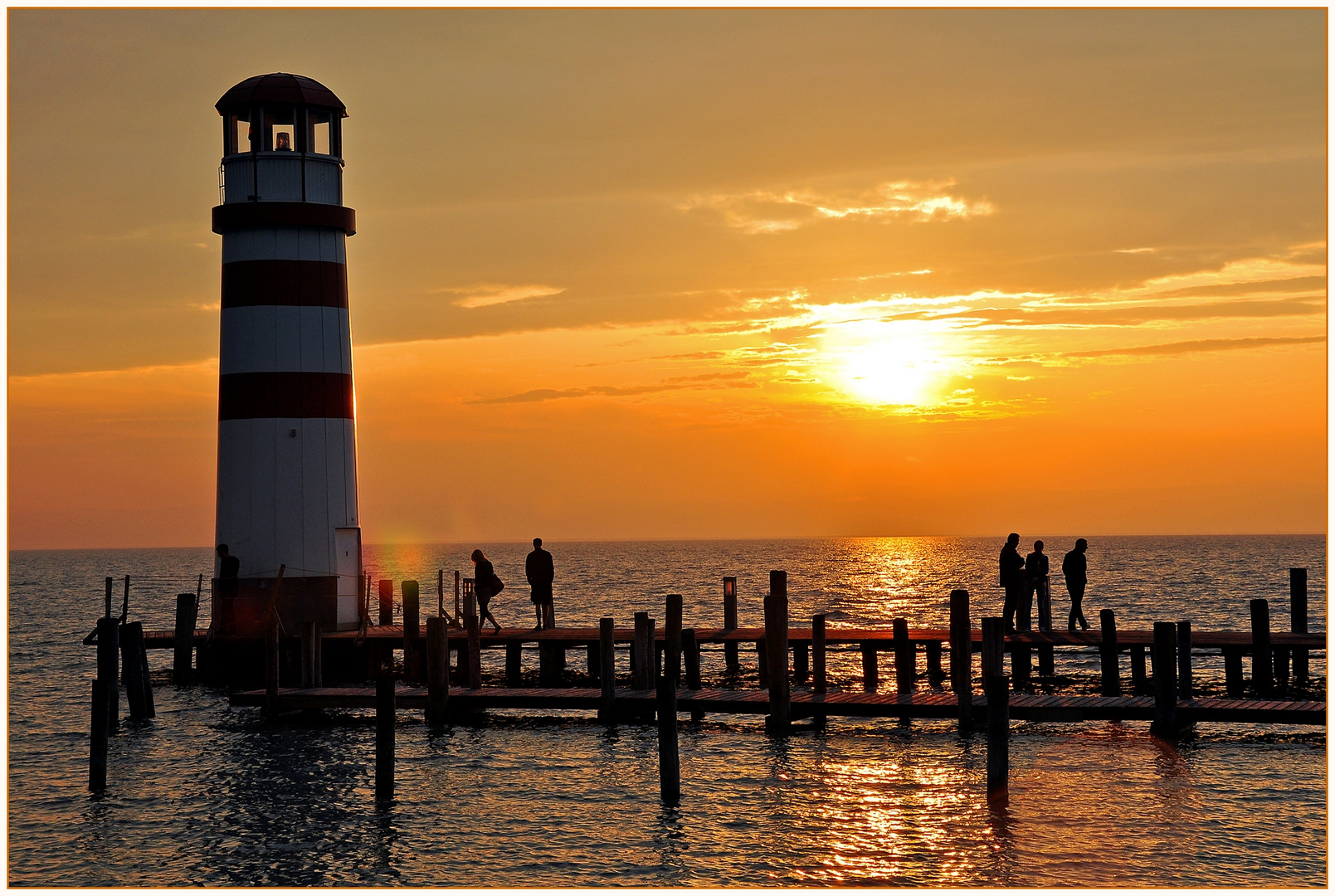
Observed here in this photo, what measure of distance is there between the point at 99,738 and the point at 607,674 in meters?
8.42

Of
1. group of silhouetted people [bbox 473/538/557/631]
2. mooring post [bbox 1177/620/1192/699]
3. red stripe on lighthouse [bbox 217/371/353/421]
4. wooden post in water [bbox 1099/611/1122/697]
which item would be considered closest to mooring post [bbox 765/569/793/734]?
group of silhouetted people [bbox 473/538/557/631]

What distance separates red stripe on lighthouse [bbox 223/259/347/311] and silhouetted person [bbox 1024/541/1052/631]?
53.1 ft

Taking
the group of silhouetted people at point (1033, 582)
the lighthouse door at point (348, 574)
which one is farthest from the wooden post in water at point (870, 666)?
the lighthouse door at point (348, 574)

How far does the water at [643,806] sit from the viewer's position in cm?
1747

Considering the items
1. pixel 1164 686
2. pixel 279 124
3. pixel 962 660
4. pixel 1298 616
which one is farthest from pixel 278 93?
pixel 1298 616

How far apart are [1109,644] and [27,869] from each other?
64.3ft

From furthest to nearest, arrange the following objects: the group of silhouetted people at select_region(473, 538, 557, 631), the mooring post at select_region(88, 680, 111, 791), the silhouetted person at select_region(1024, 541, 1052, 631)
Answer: the silhouetted person at select_region(1024, 541, 1052, 631)
the group of silhouetted people at select_region(473, 538, 557, 631)
the mooring post at select_region(88, 680, 111, 791)

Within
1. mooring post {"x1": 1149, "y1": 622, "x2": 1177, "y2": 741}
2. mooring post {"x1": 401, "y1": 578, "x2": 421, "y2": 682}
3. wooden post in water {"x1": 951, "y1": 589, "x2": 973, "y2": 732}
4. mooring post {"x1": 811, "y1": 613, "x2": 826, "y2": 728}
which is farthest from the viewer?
mooring post {"x1": 401, "y1": 578, "x2": 421, "y2": 682}

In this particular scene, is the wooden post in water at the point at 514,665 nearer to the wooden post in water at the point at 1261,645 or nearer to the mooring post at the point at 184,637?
the mooring post at the point at 184,637

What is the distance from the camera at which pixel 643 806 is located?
20547mm

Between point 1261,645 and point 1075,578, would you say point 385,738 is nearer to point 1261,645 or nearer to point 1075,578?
point 1075,578

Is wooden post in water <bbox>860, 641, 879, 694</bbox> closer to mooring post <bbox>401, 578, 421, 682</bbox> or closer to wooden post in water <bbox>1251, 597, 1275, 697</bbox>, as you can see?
wooden post in water <bbox>1251, 597, 1275, 697</bbox>

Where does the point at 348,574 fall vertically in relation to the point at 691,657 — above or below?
above

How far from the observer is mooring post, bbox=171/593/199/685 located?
107ft
